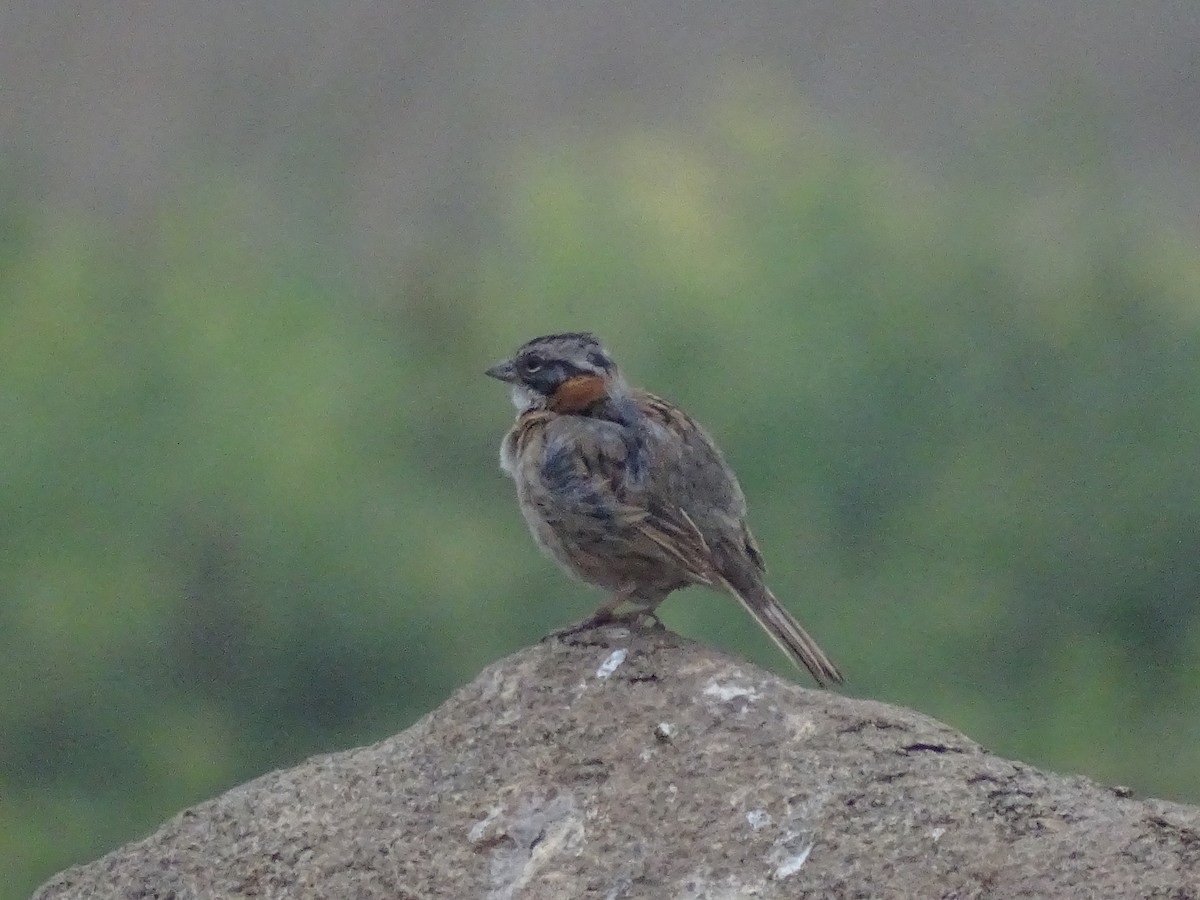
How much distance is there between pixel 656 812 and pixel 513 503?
2829 mm

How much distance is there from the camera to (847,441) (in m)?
6.17

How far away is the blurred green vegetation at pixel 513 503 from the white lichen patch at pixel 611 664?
1907 millimetres

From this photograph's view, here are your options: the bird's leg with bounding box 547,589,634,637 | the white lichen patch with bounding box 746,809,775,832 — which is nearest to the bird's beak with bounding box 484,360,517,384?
the bird's leg with bounding box 547,589,634,637

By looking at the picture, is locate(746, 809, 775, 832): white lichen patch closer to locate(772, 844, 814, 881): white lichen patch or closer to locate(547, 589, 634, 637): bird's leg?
locate(772, 844, 814, 881): white lichen patch

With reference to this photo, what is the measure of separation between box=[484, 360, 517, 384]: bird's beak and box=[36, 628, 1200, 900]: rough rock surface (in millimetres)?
1042

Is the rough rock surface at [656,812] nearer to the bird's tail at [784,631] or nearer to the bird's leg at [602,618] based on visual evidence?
the bird's leg at [602,618]

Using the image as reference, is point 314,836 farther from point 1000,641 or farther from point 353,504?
point 1000,641

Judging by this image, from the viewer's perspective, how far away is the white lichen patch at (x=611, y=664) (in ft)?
12.6

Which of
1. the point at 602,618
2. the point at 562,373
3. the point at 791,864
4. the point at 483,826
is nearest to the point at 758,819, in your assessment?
the point at 791,864

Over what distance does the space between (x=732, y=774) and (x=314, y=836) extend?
91 cm

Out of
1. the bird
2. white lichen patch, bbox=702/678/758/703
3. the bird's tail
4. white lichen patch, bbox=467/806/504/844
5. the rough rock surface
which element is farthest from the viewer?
the bird

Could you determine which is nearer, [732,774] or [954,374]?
[732,774]

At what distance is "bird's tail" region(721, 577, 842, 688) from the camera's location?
4012 mm

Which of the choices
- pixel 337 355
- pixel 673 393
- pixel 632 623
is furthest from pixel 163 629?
pixel 632 623
